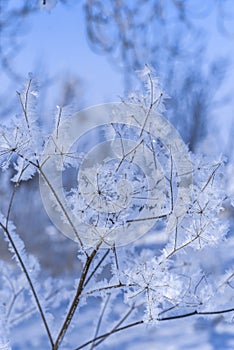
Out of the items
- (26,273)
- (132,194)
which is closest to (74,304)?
(26,273)

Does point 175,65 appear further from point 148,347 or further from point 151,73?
point 151,73

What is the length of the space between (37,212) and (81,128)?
2409mm

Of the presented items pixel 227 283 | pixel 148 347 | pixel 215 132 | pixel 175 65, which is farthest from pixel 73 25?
pixel 148 347

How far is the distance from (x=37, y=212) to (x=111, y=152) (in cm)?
241

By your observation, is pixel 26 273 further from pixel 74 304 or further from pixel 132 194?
pixel 132 194

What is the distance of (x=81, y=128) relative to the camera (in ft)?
2.87

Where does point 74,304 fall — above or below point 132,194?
below

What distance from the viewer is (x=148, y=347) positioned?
236cm

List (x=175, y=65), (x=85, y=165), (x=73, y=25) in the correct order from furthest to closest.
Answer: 1. (x=175, y=65)
2. (x=73, y=25)
3. (x=85, y=165)

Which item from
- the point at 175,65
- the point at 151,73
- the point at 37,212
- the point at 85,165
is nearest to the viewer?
the point at 151,73

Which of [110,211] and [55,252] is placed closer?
[110,211]

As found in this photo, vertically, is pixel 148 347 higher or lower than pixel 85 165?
higher

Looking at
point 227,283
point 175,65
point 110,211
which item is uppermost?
point 175,65

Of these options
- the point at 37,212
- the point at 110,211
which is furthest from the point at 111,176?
the point at 37,212
